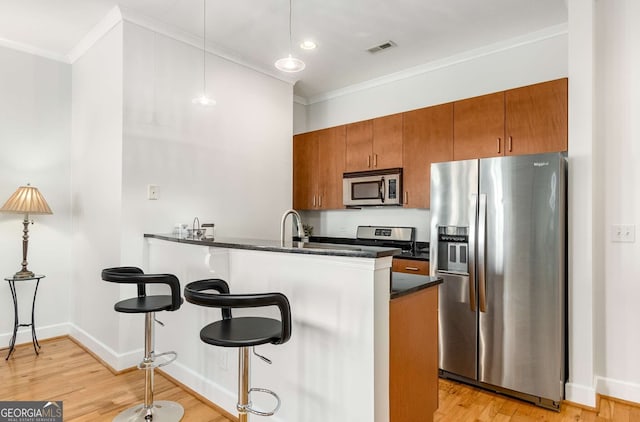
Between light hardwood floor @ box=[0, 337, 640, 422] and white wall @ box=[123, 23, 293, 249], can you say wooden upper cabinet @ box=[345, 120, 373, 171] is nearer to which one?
white wall @ box=[123, 23, 293, 249]

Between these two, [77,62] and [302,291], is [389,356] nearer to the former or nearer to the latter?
[302,291]

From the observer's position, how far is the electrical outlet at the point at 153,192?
119 inches

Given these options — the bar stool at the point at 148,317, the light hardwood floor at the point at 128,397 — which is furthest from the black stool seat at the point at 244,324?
the light hardwood floor at the point at 128,397

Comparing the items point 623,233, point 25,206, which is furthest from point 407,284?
point 25,206

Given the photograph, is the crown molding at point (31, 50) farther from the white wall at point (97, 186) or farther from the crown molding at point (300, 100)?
the crown molding at point (300, 100)

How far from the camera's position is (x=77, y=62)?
3621 mm

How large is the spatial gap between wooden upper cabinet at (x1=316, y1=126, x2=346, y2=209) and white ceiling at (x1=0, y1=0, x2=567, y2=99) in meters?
0.83

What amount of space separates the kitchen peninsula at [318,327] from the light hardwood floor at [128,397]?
39cm

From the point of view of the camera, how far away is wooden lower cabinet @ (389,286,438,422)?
167cm

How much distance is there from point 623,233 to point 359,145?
239 centimetres

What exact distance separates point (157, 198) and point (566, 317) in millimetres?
3211

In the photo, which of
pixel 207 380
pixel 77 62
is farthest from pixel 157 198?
pixel 77 62

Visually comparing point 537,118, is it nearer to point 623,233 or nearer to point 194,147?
point 623,233
